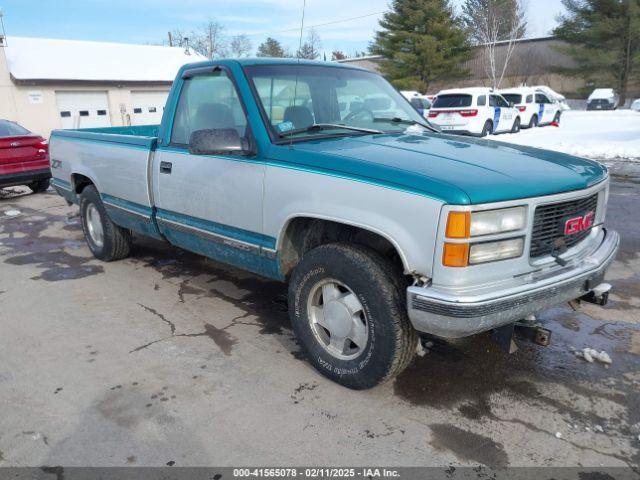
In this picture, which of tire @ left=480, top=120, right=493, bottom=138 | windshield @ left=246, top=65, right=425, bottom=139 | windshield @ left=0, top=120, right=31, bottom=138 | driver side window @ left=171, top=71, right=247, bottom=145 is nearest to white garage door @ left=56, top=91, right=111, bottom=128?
windshield @ left=0, top=120, right=31, bottom=138

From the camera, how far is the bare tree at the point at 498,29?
4100 centimetres

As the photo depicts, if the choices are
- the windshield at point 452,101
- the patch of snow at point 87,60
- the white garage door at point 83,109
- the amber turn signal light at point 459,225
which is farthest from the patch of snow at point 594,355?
the white garage door at point 83,109

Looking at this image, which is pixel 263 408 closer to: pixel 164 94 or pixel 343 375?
pixel 343 375

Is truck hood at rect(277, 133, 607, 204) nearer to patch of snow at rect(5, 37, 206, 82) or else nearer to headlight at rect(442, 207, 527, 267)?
headlight at rect(442, 207, 527, 267)

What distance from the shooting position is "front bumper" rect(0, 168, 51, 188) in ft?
31.6

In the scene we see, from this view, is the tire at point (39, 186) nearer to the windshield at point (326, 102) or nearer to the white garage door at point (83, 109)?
the windshield at point (326, 102)

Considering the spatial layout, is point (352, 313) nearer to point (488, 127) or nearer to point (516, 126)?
point (488, 127)

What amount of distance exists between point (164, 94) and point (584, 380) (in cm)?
2803

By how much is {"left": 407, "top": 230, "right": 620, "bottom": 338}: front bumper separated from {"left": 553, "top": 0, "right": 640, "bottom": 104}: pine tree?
44.6 meters

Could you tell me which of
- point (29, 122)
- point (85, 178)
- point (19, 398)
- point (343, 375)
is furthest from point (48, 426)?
point (29, 122)

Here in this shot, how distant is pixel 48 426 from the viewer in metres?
2.81

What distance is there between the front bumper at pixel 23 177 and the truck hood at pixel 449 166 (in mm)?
8497

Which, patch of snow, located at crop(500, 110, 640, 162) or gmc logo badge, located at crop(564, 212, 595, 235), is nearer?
gmc logo badge, located at crop(564, 212, 595, 235)

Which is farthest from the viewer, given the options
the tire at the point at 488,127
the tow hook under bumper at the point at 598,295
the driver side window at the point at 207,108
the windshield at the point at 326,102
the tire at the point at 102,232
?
the tire at the point at 488,127
